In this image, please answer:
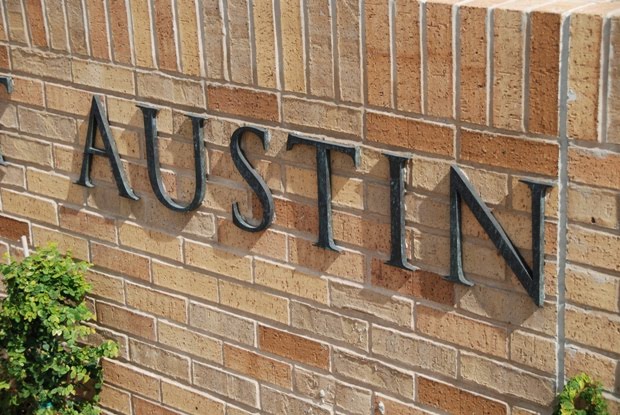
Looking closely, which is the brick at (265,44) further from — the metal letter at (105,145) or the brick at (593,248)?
the brick at (593,248)

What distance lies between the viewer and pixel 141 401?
12.9 ft

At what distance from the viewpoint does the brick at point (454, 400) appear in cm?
301

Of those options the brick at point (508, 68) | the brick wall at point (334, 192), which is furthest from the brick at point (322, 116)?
the brick at point (508, 68)

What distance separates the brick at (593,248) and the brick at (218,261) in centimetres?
104

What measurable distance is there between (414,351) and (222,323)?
700 mm

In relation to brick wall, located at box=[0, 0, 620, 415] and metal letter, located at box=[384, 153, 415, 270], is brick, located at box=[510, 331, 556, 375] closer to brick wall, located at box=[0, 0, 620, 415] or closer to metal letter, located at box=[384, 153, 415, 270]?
brick wall, located at box=[0, 0, 620, 415]

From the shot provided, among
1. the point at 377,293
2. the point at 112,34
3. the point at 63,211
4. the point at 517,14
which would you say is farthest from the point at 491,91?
the point at 63,211

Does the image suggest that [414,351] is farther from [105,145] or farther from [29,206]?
[29,206]

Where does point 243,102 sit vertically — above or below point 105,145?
above

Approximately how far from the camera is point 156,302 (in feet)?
12.3

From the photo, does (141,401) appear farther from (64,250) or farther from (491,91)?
(491,91)

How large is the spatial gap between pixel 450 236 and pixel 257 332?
814 mm

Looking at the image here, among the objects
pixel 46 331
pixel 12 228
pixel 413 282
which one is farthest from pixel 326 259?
pixel 12 228

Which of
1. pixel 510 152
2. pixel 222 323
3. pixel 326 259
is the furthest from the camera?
pixel 222 323
